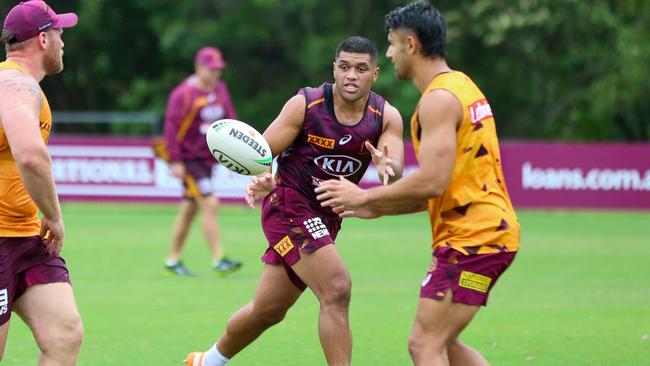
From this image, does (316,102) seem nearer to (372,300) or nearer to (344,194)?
(344,194)

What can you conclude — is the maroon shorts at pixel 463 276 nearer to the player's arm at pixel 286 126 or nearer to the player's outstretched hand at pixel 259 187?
the player's outstretched hand at pixel 259 187

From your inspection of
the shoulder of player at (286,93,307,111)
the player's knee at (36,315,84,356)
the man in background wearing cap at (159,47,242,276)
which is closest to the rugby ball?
the shoulder of player at (286,93,307,111)

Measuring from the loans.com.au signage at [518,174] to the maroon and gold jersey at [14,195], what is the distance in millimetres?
16528

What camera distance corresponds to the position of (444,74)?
6254mm

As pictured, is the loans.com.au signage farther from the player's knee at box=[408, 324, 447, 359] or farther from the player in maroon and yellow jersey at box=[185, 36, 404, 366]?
the player's knee at box=[408, 324, 447, 359]

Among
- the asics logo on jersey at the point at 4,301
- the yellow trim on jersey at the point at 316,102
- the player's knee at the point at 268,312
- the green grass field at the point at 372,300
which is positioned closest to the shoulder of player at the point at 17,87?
the asics logo on jersey at the point at 4,301

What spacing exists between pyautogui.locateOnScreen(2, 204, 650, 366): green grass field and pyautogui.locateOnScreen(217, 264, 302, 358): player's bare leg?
937mm

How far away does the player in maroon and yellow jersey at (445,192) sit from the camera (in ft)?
19.8

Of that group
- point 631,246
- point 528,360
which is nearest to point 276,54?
point 631,246

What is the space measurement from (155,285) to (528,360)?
18.2 feet

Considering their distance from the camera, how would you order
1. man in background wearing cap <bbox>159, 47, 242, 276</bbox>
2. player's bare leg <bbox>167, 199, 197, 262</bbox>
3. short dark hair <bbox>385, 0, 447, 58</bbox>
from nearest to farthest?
short dark hair <bbox>385, 0, 447, 58</bbox>
player's bare leg <bbox>167, 199, 197, 262</bbox>
man in background wearing cap <bbox>159, 47, 242, 276</bbox>

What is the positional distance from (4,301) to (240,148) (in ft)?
6.11

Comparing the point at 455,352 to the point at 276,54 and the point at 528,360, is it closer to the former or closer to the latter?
the point at 528,360

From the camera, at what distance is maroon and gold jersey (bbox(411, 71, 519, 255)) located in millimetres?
6172
